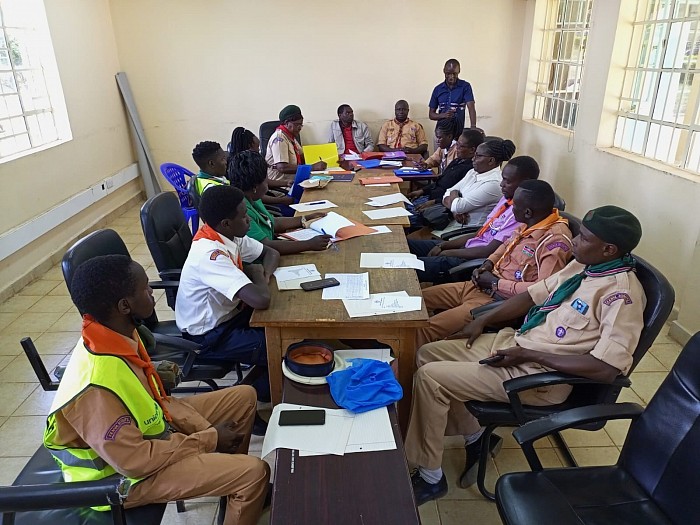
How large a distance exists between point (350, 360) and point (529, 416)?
2.16ft

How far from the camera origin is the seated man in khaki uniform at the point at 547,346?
1.59m

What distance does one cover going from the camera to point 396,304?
6.25ft

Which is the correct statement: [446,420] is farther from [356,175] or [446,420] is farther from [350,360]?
[356,175]

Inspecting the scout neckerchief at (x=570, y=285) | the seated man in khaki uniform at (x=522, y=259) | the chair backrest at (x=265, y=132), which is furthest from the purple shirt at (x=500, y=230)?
the chair backrest at (x=265, y=132)

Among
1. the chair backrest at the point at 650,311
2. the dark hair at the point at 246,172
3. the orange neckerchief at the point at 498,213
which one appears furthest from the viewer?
the orange neckerchief at the point at 498,213

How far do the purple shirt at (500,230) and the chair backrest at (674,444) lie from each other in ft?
4.36

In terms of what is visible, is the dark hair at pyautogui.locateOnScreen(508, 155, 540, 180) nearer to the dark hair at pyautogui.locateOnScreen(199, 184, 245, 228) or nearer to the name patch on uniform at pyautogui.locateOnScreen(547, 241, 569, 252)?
the name patch on uniform at pyautogui.locateOnScreen(547, 241, 569, 252)

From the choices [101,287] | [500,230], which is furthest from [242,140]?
[101,287]

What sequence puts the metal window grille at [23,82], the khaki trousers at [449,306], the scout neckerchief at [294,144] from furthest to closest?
the scout neckerchief at [294,144] < the metal window grille at [23,82] < the khaki trousers at [449,306]

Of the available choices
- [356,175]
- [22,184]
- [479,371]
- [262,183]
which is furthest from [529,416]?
[22,184]

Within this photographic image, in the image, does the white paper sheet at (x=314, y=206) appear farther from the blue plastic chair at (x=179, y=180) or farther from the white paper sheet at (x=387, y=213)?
the blue plastic chair at (x=179, y=180)

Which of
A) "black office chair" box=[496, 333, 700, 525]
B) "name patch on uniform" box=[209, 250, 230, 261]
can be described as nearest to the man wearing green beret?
"name patch on uniform" box=[209, 250, 230, 261]

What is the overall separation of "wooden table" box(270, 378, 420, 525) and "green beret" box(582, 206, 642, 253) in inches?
37.8

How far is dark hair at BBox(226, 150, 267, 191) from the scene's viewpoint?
103 inches
